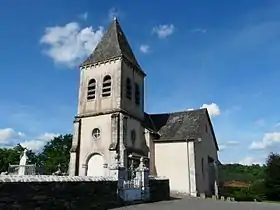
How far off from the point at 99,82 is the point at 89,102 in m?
2.06

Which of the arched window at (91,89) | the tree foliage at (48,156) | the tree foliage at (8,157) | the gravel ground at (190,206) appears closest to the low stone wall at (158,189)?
the gravel ground at (190,206)

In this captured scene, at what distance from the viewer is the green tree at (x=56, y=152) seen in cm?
5903

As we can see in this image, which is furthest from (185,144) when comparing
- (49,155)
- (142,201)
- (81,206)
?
(49,155)

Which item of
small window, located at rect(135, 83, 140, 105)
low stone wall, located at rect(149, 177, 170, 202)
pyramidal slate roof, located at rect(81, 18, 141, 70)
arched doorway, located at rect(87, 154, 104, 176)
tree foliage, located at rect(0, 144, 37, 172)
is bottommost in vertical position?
low stone wall, located at rect(149, 177, 170, 202)

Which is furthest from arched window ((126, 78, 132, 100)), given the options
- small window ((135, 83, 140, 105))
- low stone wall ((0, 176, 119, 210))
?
low stone wall ((0, 176, 119, 210))

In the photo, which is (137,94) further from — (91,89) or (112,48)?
(112,48)

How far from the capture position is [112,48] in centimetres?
2844

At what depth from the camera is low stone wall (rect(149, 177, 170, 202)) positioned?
61.2ft

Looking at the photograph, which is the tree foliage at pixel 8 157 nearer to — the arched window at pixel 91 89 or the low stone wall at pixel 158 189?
the arched window at pixel 91 89

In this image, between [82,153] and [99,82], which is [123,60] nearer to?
[99,82]

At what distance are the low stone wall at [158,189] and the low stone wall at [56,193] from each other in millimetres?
4538

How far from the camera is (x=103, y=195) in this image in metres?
13.6

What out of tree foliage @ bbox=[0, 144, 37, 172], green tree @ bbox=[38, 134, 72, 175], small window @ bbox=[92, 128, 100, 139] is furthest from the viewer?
green tree @ bbox=[38, 134, 72, 175]

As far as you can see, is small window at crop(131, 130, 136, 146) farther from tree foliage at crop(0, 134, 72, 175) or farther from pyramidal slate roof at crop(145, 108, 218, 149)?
tree foliage at crop(0, 134, 72, 175)
